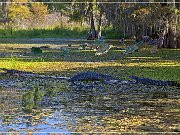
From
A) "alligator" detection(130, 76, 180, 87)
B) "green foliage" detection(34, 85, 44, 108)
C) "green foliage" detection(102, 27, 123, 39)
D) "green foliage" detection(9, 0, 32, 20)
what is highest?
"green foliage" detection(9, 0, 32, 20)

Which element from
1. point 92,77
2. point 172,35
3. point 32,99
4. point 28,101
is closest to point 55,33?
point 172,35

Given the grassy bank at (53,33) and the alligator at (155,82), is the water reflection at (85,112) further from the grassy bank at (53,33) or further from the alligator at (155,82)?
the grassy bank at (53,33)

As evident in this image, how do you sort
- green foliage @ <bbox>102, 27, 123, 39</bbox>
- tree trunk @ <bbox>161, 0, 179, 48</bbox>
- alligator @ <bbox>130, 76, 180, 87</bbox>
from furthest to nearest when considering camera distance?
green foliage @ <bbox>102, 27, 123, 39</bbox> → tree trunk @ <bbox>161, 0, 179, 48</bbox> → alligator @ <bbox>130, 76, 180, 87</bbox>

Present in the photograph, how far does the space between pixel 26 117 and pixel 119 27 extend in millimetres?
39179

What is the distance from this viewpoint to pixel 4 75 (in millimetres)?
14297

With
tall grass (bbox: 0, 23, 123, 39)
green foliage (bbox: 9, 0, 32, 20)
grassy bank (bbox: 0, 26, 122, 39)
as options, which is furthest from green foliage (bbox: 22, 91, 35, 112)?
green foliage (bbox: 9, 0, 32, 20)

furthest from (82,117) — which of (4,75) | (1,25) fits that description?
(1,25)

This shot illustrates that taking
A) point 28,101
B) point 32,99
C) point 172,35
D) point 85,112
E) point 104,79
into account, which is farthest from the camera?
point 172,35

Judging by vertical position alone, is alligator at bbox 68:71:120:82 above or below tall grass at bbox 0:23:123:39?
above

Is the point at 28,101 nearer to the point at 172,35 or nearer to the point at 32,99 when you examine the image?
the point at 32,99

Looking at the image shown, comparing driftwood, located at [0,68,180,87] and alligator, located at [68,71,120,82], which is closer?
driftwood, located at [0,68,180,87]

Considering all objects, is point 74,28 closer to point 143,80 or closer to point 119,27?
point 119,27

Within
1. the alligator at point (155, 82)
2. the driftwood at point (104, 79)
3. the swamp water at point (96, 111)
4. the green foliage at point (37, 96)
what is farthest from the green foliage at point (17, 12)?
the swamp water at point (96, 111)

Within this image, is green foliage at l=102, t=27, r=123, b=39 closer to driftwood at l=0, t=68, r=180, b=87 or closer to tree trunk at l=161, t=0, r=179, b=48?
tree trunk at l=161, t=0, r=179, b=48
